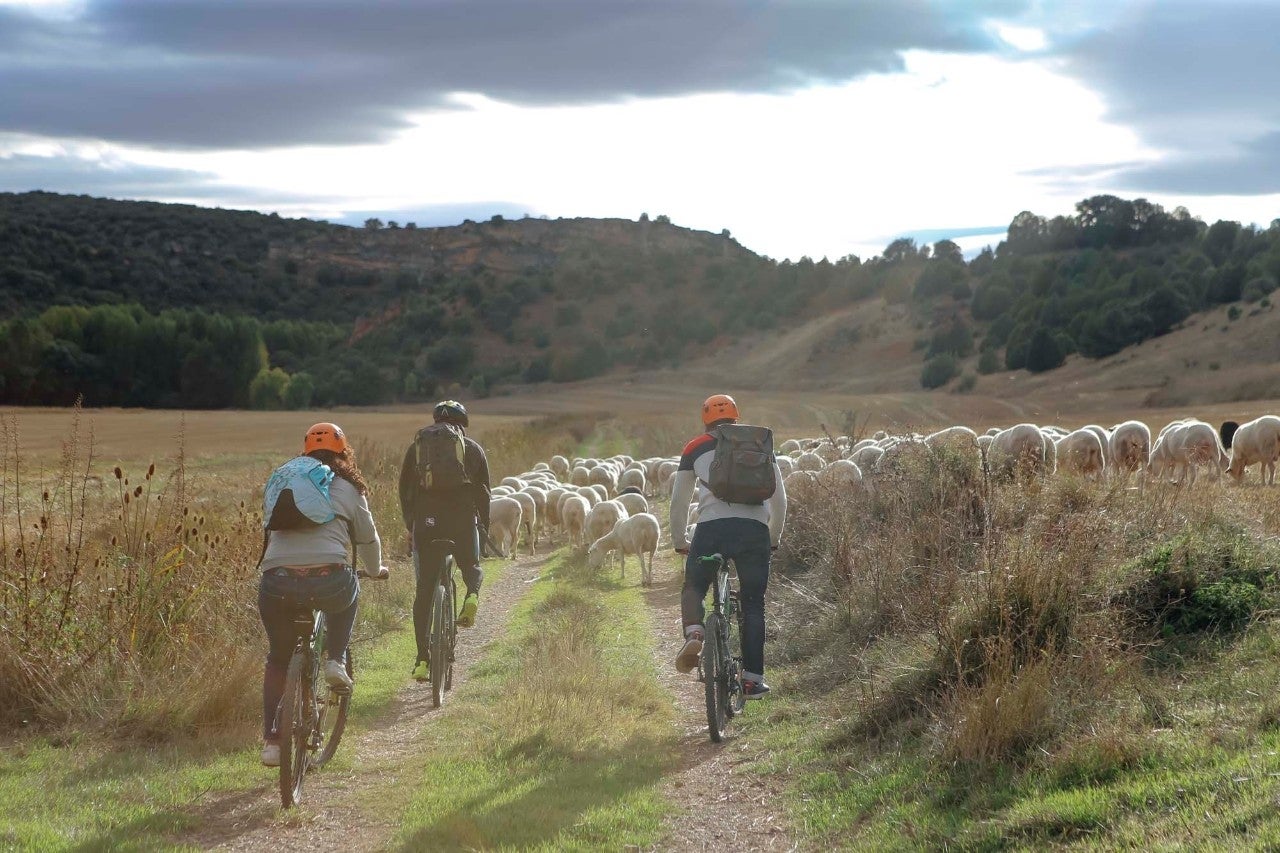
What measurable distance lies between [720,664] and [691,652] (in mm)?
243

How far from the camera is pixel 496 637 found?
477 inches

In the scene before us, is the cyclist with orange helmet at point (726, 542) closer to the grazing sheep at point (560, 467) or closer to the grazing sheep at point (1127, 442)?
the grazing sheep at point (1127, 442)

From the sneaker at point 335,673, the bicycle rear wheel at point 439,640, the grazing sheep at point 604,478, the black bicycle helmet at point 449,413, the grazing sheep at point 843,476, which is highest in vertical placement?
the black bicycle helmet at point 449,413

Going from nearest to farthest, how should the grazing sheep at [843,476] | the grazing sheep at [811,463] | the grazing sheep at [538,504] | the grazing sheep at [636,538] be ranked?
1. the grazing sheep at [843,476]
2. the grazing sheep at [636,538]
3. the grazing sheep at [811,463]
4. the grazing sheep at [538,504]

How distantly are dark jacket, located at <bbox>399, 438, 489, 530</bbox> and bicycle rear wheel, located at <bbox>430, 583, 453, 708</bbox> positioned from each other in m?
0.56

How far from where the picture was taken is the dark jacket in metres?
9.00

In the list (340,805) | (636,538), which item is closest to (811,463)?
(636,538)

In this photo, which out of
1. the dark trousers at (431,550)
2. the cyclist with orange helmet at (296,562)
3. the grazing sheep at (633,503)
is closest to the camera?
the cyclist with orange helmet at (296,562)

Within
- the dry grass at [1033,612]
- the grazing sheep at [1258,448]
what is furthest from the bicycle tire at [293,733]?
the grazing sheep at [1258,448]

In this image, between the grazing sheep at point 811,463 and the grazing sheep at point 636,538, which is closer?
the grazing sheep at point 636,538

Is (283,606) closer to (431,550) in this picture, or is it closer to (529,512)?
(431,550)

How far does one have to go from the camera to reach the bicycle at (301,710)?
629cm

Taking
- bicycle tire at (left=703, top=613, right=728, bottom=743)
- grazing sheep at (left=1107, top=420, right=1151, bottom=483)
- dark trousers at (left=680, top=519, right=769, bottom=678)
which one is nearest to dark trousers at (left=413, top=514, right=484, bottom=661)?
dark trousers at (left=680, top=519, right=769, bottom=678)

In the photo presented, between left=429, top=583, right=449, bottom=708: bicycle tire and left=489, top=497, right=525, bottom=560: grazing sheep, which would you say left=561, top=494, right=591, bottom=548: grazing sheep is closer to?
left=489, top=497, right=525, bottom=560: grazing sheep
